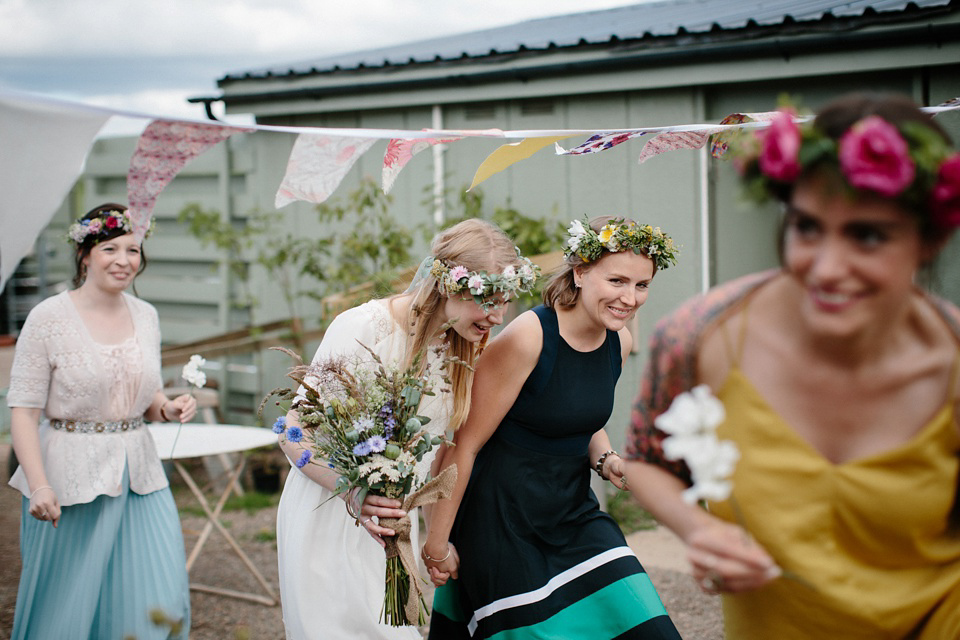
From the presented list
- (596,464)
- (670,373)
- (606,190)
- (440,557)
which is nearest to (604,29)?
(606,190)

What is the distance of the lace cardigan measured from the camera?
12.4 feet

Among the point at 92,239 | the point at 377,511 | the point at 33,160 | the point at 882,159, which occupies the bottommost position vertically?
the point at 377,511

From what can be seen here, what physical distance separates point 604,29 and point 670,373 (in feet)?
19.9

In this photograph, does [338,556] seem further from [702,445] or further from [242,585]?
[242,585]

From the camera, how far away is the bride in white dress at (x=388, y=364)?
3.13m

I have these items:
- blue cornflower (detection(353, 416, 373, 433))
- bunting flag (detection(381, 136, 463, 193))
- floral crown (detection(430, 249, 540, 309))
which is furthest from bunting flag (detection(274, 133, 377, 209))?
blue cornflower (detection(353, 416, 373, 433))

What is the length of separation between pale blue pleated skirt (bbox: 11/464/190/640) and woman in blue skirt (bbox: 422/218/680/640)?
4.50ft

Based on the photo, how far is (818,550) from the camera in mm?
1908

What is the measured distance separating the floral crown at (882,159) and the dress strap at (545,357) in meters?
1.60

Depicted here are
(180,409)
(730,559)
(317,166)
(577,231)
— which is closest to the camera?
(730,559)

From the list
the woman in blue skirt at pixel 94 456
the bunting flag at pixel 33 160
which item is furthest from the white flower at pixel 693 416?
the woman in blue skirt at pixel 94 456

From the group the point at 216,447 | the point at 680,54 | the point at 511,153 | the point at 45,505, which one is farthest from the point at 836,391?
the point at 680,54

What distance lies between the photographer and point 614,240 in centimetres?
340

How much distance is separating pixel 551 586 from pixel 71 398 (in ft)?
7.14
